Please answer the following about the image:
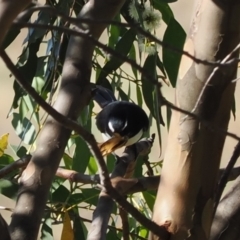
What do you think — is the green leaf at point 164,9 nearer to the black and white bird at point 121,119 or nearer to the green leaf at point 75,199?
the black and white bird at point 121,119

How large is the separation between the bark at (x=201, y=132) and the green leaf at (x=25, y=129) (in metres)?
0.49

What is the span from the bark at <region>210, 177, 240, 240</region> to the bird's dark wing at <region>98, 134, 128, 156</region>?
244 millimetres

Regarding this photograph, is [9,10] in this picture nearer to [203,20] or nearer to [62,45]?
[203,20]

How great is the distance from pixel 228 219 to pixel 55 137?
0.21 m

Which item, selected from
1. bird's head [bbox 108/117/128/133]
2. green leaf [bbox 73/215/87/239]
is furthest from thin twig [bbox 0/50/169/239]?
bird's head [bbox 108/117/128/133]

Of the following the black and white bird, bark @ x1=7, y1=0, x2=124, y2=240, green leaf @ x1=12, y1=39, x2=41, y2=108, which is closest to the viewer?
bark @ x1=7, y1=0, x2=124, y2=240

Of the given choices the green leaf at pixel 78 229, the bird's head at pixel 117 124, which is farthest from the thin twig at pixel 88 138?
the bird's head at pixel 117 124

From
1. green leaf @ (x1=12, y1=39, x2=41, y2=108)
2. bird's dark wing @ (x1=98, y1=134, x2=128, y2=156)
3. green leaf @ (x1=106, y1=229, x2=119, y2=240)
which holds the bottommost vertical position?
green leaf @ (x1=106, y1=229, x2=119, y2=240)

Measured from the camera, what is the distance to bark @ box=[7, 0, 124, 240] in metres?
0.57

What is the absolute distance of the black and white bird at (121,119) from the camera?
44.8 inches

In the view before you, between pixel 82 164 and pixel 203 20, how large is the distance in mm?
442

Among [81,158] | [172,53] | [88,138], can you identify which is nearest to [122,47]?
[172,53]

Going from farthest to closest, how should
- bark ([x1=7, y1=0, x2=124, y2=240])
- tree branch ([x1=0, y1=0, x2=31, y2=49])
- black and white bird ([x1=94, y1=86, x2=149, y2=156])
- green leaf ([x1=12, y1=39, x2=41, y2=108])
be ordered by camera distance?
black and white bird ([x1=94, y1=86, x2=149, y2=156]) < green leaf ([x1=12, y1=39, x2=41, y2=108]) < bark ([x1=7, y1=0, x2=124, y2=240]) < tree branch ([x1=0, y1=0, x2=31, y2=49])

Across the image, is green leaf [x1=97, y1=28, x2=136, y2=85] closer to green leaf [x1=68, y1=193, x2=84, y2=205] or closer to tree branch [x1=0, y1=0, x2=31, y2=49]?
green leaf [x1=68, y1=193, x2=84, y2=205]
